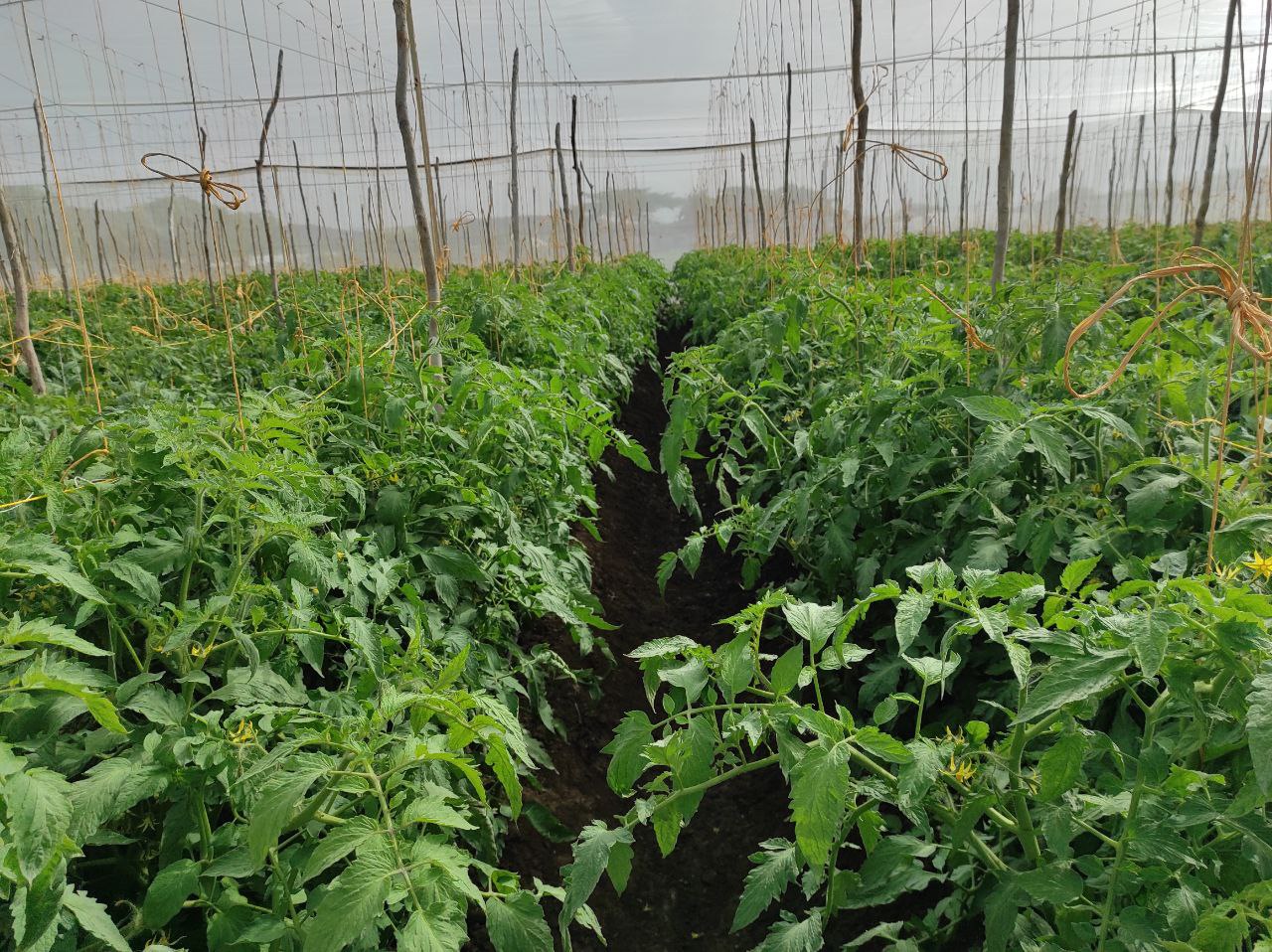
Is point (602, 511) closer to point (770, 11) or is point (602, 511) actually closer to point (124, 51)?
point (770, 11)

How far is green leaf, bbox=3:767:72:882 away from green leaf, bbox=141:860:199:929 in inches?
9.1

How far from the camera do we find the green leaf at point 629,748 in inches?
57.1

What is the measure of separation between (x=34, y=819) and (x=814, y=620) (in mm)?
1178

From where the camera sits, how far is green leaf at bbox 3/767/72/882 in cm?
109

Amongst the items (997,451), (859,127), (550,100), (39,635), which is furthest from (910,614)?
(550,100)

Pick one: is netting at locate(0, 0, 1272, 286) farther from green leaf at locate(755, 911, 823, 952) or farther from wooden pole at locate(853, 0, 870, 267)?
green leaf at locate(755, 911, 823, 952)

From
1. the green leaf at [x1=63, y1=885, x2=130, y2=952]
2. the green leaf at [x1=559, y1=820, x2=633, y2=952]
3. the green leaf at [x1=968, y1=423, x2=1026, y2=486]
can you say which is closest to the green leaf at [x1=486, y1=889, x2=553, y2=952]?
the green leaf at [x1=559, y1=820, x2=633, y2=952]

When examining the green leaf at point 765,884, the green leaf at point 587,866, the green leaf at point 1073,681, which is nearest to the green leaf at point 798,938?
the green leaf at point 765,884

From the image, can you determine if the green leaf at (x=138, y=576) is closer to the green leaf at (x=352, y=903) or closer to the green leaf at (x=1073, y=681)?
the green leaf at (x=352, y=903)

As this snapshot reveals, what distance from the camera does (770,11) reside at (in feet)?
43.6

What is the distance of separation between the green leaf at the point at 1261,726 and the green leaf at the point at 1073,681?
0.47 feet

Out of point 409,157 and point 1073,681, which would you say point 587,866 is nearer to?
point 1073,681

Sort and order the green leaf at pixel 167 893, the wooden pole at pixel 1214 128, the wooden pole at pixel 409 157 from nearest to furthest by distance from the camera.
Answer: the green leaf at pixel 167 893 < the wooden pole at pixel 409 157 < the wooden pole at pixel 1214 128

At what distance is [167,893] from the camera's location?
4.35ft
